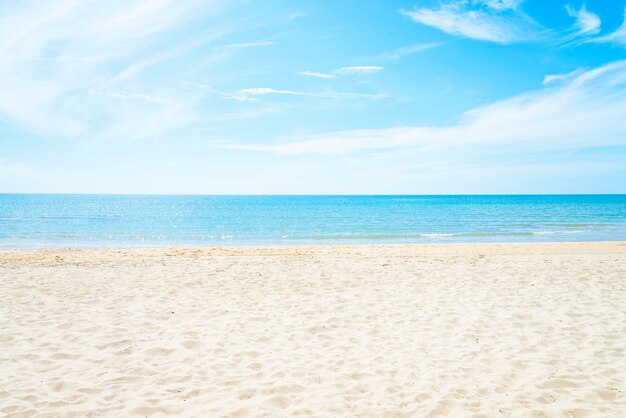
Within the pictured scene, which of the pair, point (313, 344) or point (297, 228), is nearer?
point (313, 344)

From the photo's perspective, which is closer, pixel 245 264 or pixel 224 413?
pixel 224 413

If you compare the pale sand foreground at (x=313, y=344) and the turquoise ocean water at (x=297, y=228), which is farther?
the turquoise ocean water at (x=297, y=228)

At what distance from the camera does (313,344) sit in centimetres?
627

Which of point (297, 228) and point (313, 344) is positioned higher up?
point (313, 344)

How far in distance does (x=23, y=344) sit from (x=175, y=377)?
2802mm

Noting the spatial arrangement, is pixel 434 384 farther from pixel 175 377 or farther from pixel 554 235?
pixel 554 235

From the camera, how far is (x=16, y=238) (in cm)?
2881

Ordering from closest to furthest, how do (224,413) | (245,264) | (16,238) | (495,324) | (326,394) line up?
(224,413), (326,394), (495,324), (245,264), (16,238)

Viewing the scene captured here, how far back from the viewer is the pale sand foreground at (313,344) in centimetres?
459

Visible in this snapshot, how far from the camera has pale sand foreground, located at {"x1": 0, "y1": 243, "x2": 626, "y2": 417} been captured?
4586 mm

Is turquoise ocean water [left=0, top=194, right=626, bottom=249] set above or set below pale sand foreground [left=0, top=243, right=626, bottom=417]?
below

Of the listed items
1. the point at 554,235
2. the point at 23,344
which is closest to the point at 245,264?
the point at 23,344

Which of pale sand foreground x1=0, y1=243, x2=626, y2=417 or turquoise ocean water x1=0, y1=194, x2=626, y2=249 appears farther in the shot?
turquoise ocean water x1=0, y1=194, x2=626, y2=249

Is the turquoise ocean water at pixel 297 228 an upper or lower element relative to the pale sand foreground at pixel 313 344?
lower
